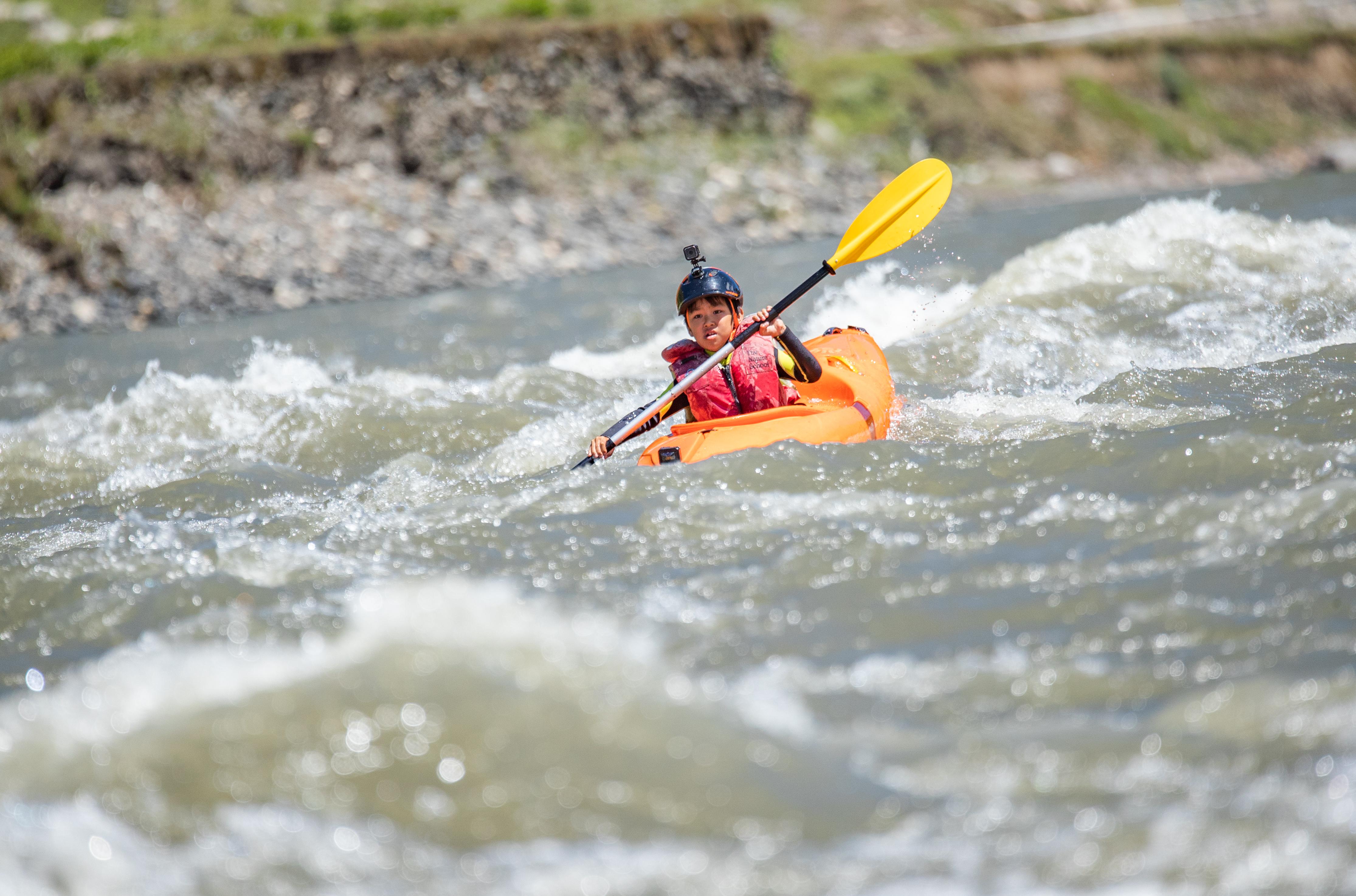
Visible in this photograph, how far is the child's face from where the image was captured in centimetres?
459

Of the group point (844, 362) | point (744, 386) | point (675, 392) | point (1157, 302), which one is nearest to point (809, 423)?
point (744, 386)

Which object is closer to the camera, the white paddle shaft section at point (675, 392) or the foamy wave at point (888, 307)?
the white paddle shaft section at point (675, 392)

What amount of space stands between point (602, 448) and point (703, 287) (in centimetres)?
81

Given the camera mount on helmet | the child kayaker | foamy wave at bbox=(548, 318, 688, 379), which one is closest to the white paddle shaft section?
the child kayaker

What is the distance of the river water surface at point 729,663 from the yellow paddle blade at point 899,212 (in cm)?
117

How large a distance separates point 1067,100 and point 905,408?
14845 millimetres

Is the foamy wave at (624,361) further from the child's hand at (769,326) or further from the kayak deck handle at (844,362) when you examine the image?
the child's hand at (769,326)

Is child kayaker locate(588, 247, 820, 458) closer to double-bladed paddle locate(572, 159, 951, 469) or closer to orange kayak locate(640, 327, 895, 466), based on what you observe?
orange kayak locate(640, 327, 895, 466)

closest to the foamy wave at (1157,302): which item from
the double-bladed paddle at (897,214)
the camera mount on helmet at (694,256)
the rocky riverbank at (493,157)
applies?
the double-bladed paddle at (897,214)

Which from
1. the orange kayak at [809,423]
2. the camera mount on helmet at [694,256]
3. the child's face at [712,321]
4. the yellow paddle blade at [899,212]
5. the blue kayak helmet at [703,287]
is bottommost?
the orange kayak at [809,423]

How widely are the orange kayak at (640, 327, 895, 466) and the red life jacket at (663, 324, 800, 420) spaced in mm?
92

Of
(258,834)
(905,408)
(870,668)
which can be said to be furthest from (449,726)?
(905,408)

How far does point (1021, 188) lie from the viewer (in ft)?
49.0

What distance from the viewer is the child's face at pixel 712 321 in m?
4.59
